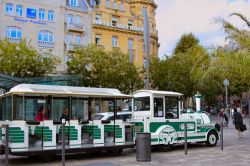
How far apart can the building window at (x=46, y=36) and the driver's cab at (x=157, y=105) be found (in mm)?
31765

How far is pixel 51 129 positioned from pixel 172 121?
18.3ft

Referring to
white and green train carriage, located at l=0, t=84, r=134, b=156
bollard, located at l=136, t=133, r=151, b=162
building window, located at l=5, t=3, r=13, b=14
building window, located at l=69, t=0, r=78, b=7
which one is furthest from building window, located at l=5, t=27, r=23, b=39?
bollard, located at l=136, t=133, r=151, b=162

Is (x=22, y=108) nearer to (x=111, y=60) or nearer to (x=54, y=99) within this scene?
(x=54, y=99)

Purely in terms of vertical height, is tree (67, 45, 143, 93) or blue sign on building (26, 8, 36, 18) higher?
blue sign on building (26, 8, 36, 18)

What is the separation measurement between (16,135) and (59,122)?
5.68 ft

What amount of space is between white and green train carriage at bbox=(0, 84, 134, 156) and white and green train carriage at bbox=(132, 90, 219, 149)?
944mm

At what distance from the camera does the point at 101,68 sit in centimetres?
4047

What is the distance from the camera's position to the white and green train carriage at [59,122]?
1295cm

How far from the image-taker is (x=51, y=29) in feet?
156

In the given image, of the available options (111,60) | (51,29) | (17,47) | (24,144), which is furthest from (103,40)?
(24,144)

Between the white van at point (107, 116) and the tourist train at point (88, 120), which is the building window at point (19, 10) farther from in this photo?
the white van at point (107, 116)

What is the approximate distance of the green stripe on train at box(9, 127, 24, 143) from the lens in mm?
12523

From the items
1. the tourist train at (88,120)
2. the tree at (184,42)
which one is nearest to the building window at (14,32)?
the tree at (184,42)

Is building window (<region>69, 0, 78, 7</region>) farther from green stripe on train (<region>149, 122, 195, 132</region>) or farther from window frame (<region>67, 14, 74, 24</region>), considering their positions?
green stripe on train (<region>149, 122, 195, 132</region>)
